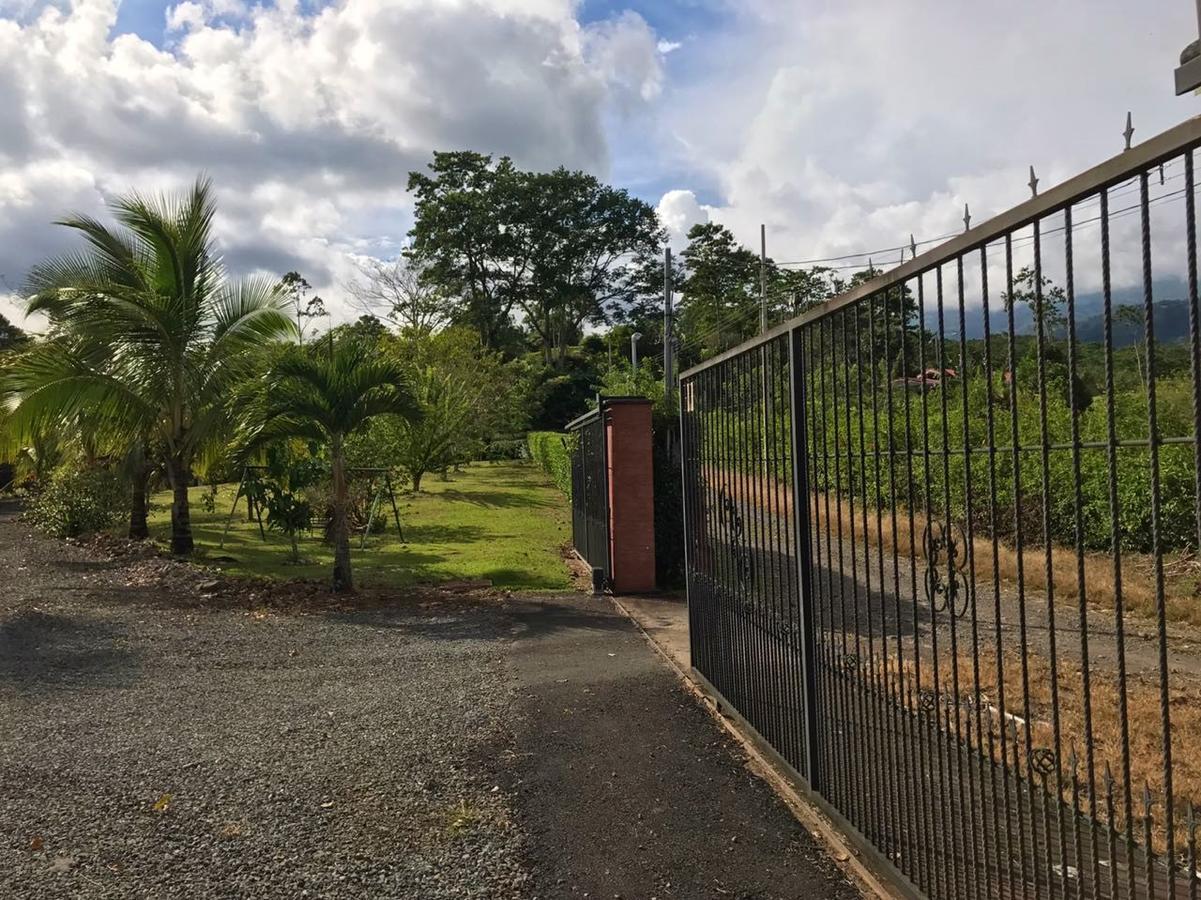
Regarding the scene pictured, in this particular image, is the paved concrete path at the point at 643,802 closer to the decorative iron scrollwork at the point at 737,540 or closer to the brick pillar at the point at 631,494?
the decorative iron scrollwork at the point at 737,540

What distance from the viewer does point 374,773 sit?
14.5ft

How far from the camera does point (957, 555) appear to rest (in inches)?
109

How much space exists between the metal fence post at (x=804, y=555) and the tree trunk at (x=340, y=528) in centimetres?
710

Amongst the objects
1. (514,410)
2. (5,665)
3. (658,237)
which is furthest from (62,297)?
(658,237)

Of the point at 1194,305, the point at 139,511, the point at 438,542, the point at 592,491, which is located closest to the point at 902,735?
the point at 1194,305

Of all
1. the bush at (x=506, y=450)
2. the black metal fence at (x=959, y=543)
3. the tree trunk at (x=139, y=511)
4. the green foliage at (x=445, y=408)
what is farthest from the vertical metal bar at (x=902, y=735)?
the bush at (x=506, y=450)

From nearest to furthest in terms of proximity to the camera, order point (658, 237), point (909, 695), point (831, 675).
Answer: point (909, 695) < point (831, 675) < point (658, 237)

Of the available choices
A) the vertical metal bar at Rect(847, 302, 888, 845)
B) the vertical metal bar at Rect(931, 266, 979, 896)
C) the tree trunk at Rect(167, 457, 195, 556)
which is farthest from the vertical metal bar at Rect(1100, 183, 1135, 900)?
the tree trunk at Rect(167, 457, 195, 556)

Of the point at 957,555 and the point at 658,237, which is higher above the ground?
the point at 658,237

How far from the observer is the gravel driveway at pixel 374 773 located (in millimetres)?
3352

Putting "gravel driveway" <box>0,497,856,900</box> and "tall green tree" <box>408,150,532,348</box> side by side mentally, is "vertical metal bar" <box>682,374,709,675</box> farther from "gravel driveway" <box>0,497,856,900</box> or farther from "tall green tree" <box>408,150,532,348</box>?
"tall green tree" <box>408,150,532,348</box>

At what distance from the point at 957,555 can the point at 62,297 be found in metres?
12.4

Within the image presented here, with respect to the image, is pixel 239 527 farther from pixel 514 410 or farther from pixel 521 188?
pixel 521 188

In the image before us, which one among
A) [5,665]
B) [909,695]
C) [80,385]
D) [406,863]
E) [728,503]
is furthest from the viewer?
[80,385]
